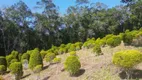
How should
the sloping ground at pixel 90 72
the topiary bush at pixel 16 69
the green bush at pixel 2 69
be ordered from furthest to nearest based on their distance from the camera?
the green bush at pixel 2 69
the topiary bush at pixel 16 69
the sloping ground at pixel 90 72

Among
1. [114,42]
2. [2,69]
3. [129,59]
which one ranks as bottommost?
[2,69]

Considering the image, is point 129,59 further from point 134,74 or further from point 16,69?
point 16,69

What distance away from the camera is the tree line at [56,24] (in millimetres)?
35406

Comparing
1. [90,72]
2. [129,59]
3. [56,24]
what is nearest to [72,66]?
[90,72]

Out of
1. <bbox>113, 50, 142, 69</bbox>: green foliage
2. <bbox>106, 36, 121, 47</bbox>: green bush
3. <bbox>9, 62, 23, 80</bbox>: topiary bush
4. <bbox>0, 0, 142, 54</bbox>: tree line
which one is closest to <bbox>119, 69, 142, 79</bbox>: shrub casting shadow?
<bbox>113, 50, 142, 69</bbox>: green foliage

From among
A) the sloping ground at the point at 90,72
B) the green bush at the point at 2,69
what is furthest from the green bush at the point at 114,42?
the green bush at the point at 2,69

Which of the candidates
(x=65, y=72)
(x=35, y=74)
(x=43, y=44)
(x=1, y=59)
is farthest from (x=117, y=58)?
(x=43, y=44)

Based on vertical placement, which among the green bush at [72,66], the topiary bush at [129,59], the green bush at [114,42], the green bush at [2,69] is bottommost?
the green bush at [2,69]

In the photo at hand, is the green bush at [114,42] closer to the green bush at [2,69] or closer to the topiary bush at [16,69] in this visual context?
the topiary bush at [16,69]

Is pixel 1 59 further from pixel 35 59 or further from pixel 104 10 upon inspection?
pixel 104 10

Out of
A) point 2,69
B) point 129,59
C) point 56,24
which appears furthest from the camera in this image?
point 56,24

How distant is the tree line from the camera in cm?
3541

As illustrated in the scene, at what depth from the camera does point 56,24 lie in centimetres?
3806

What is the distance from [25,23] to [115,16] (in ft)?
51.5
